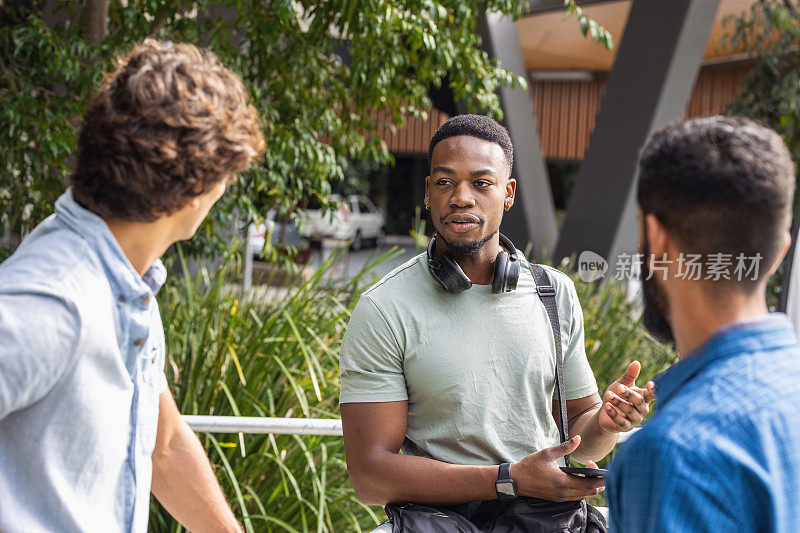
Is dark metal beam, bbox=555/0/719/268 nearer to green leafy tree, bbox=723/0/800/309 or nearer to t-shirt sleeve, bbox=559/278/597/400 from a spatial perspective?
green leafy tree, bbox=723/0/800/309

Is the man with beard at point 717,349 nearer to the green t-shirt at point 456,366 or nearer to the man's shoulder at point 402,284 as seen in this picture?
the green t-shirt at point 456,366

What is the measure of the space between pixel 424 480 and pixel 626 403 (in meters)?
0.54

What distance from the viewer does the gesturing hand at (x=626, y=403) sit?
6.37 ft

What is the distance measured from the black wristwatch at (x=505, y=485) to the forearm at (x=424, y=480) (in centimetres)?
1

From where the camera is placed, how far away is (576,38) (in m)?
13.1

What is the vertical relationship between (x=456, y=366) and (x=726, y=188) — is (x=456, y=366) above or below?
below

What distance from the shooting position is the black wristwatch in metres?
1.89

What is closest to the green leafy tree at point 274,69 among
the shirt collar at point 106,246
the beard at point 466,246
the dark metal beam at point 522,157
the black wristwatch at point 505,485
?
the beard at point 466,246

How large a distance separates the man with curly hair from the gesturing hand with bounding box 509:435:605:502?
89 centimetres

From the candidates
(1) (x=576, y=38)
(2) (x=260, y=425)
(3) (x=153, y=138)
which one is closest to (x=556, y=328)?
(2) (x=260, y=425)

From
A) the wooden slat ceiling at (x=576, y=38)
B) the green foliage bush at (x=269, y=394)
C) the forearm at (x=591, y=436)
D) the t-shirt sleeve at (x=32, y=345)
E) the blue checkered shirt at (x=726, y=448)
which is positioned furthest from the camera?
the wooden slat ceiling at (x=576, y=38)

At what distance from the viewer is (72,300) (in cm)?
116

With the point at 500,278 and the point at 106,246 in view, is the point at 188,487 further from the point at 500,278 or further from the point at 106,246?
the point at 500,278

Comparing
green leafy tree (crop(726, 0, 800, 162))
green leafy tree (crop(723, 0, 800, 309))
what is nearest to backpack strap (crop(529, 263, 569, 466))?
green leafy tree (crop(723, 0, 800, 309))
